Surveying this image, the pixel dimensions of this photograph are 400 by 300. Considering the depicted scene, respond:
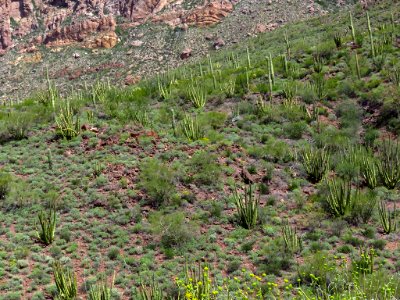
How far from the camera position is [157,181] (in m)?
11.7

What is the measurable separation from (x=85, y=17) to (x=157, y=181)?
84648 millimetres

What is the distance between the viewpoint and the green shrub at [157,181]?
1143 centimetres

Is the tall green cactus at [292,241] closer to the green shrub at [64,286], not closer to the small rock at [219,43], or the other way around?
the green shrub at [64,286]

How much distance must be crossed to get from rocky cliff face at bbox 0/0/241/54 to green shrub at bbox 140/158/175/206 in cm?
6237

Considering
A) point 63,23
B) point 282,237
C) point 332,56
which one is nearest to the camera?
point 282,237

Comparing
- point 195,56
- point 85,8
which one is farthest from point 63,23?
point 195,56

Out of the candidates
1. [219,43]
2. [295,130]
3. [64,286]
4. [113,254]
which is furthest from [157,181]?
[219,43]

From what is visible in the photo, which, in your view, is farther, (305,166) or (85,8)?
(85,8)

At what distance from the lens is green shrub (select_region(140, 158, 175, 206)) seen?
Answer: 1143 centimetres

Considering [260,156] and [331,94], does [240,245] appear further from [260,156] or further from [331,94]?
[331,94]

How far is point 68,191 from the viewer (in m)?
11.8

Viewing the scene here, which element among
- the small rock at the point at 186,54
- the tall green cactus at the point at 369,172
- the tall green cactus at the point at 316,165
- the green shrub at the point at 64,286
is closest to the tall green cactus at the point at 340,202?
the tall green cactus at the point at 369,172

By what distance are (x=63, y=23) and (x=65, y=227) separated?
86.2 metres

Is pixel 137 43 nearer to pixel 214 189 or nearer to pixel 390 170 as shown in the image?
pixel 214 189
